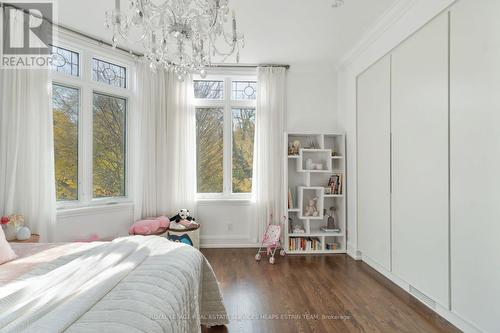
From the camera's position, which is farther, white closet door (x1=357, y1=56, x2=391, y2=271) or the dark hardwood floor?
white closet door (x1=357, y1=56, x2=391, y2=271)

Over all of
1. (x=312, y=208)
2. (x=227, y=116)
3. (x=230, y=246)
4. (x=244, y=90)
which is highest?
(x=244, y=90)

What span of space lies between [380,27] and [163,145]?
3.09 meters

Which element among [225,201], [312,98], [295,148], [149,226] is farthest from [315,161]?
[149,226]

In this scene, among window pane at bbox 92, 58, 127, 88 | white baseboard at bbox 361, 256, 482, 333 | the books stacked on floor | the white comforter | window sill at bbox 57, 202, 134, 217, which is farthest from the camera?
the books stacked on floor

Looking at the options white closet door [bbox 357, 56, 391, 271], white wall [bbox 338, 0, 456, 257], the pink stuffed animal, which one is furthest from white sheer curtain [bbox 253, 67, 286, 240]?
the pink stuffed animal

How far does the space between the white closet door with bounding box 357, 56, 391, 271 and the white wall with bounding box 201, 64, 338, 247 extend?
69 centimetres

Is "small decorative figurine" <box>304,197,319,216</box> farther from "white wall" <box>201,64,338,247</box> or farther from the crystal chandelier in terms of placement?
the crystal chandelier

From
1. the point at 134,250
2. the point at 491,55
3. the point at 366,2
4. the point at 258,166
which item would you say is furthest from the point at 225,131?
the point at 491,55

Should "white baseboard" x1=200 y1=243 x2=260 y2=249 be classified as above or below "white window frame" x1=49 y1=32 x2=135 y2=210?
below

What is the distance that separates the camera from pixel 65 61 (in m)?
3.11

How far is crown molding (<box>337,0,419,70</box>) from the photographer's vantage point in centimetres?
246

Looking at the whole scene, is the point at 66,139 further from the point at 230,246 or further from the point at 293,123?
the point at 293,123

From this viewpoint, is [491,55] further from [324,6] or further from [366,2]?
[324,6]

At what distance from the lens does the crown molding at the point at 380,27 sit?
8.07ft
